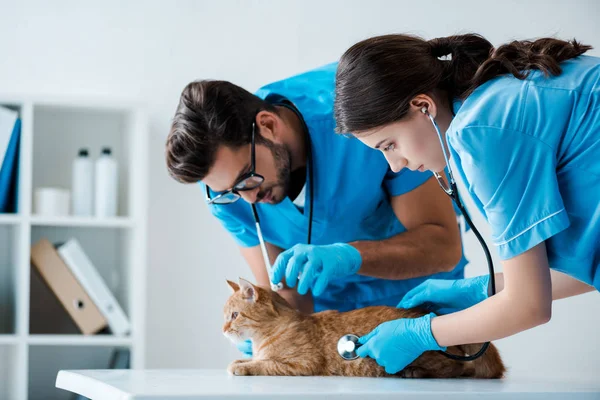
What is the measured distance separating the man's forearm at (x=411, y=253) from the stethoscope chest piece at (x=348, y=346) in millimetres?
258

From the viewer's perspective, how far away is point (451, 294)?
1.36 meters

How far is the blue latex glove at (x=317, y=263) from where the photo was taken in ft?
4.58

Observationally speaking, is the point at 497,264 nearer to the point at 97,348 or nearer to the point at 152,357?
the point at 152,357

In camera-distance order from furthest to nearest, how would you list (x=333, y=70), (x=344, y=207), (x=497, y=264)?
(x=497, y=264), (x=333, y=70), (x=344, y=207)

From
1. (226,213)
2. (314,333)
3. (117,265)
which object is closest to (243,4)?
(117,265)

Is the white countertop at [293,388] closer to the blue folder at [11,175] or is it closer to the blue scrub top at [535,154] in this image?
the blue scrub top at [535,154]

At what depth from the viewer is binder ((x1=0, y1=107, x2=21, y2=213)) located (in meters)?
2.34

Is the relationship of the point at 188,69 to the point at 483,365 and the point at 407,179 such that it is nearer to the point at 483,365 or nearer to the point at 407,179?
the point at 407,179

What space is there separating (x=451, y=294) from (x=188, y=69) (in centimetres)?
176

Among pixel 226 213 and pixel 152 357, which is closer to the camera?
pixel 226 213

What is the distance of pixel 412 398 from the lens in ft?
3.01

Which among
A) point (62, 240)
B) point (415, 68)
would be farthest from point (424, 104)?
point (62, 240)

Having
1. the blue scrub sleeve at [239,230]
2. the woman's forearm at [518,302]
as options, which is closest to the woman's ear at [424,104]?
the woman's forearm at [518,302]

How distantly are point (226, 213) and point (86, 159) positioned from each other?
0.97 meters
